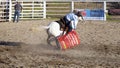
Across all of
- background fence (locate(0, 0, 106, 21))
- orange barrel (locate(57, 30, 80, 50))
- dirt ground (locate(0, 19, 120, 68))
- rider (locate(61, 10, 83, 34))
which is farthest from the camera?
background fence (locate(0, 0, 106, 21))

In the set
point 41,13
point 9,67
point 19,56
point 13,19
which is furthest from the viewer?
point 41,13

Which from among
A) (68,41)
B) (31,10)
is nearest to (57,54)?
(68,41)

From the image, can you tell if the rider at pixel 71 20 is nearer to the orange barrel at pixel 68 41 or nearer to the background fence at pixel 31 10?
the orange barrel at pixel 68 41

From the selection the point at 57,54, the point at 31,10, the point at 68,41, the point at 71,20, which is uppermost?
the point at 71,20

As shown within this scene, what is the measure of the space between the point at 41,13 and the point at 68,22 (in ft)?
60.9

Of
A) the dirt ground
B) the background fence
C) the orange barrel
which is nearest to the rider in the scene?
the orange barrel

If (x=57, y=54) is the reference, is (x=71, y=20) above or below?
above

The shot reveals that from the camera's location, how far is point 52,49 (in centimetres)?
1298

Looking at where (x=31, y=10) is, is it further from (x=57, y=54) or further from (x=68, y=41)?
(x=57, y=54)

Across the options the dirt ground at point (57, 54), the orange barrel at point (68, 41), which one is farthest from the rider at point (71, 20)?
the dirt ground at point (57, 54)

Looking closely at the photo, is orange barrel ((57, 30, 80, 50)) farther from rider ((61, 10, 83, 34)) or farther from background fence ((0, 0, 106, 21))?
background fence ((0, 0, 106, 21))

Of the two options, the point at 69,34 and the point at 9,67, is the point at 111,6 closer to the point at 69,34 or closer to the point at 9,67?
the point at 69,34

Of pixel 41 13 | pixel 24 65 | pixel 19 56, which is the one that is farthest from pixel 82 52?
pixel 41 13

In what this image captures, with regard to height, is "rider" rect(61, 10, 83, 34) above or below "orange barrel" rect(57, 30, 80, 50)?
above
